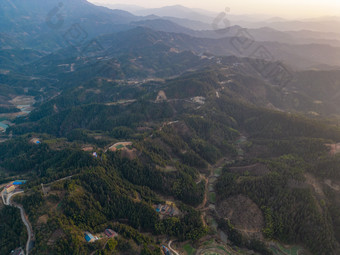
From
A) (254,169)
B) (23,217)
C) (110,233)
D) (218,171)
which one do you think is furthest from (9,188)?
(254,169)

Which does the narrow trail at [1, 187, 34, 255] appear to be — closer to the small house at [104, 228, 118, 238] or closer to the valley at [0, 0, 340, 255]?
the valley at [0, 0, 340, 255]

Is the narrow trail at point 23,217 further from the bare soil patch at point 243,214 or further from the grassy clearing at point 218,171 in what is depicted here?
the grassy clearing at point 218,171

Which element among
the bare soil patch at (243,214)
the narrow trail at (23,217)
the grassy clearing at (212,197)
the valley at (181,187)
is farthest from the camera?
the grassy clearing at (212,197)

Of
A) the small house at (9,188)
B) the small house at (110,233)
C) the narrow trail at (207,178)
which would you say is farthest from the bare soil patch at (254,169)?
the small house at (9,188)

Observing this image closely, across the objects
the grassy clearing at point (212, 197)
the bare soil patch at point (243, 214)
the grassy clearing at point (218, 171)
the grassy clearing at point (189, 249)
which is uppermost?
the bare soil patch at point (243, 214)

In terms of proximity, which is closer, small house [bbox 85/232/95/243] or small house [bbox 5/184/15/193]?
small house [bbox 85/232/95/243]

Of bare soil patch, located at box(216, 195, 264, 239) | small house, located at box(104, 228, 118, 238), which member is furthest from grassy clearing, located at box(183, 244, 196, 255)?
small house, located at box(104, 228, 118, 238)

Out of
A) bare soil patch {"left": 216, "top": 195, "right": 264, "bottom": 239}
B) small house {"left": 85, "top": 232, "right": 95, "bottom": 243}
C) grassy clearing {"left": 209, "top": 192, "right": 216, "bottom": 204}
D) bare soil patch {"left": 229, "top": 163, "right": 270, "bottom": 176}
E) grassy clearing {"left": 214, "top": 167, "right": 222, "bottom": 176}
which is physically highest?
bare soil patch {"left": 229, "top": 163, "right": 270, "bottom": 176}

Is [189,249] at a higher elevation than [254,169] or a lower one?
lower

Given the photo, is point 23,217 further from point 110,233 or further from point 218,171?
point 218,171

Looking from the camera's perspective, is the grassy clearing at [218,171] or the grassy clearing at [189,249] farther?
the grassy clearing at [218,171]

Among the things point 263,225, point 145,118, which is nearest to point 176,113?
point 145,118
